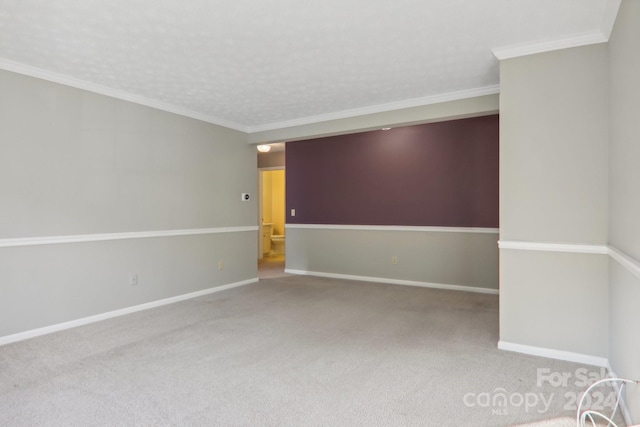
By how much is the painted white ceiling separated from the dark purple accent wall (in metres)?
1.36

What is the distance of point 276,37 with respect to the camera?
264 centimetres

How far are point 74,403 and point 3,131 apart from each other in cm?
236

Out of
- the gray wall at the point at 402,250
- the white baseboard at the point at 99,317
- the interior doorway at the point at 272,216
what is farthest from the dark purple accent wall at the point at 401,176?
the interior doorway at the point at 272,216

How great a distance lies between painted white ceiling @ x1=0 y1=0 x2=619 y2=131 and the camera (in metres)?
2.28

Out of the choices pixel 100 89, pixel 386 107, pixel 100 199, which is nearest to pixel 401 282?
pixel 386 107

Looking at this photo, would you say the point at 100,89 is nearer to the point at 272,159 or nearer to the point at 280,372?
the point at 280,372

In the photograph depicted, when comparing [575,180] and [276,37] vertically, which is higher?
[276,37]

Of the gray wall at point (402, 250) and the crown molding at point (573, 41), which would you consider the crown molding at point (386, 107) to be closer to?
the gray wall at point (402, 250)

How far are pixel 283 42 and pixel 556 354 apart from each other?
10.2ft

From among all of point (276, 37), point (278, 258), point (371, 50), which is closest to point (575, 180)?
point (371, 50)

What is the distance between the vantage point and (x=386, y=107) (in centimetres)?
429

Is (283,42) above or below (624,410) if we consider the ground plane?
above

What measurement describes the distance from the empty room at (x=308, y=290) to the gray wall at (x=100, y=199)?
0.02m

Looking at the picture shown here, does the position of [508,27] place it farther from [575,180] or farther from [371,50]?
[575,180]
